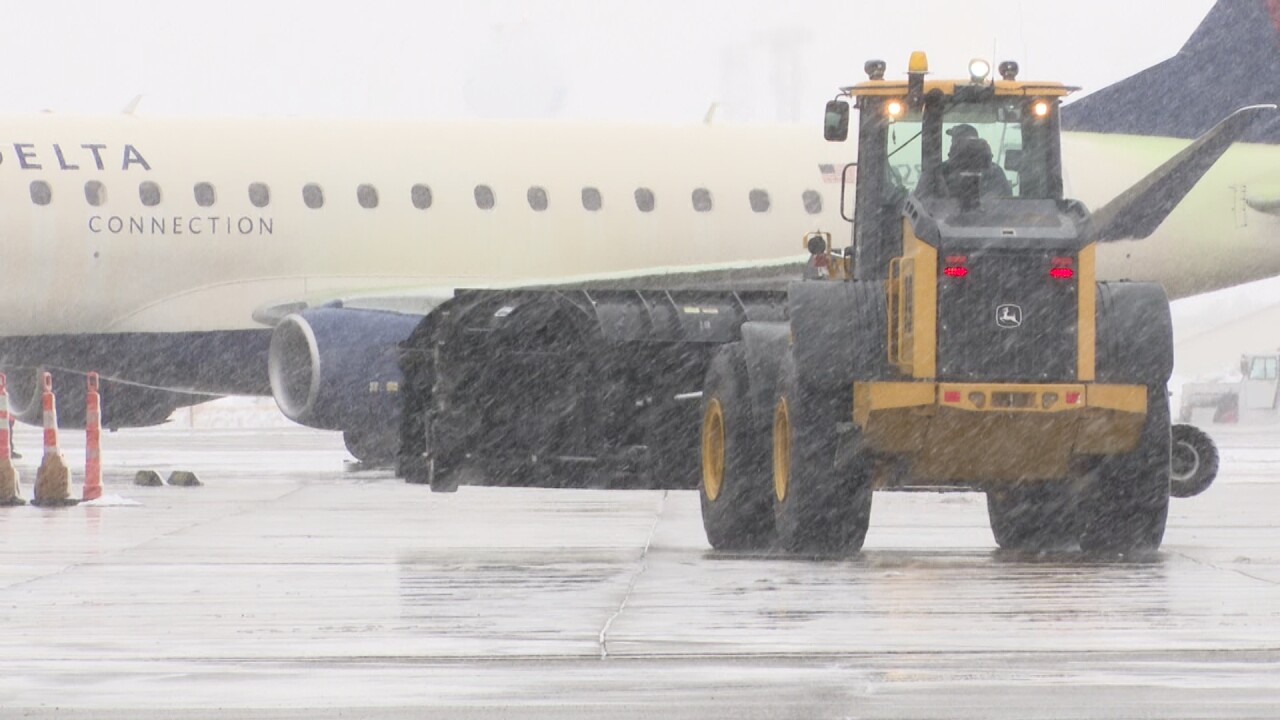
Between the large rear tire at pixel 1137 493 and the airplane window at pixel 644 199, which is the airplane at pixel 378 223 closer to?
the airplane window at pixel 644 199

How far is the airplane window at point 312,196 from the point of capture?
2320cm

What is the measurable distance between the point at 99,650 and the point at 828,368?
4797 millimetres

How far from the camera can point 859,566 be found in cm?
1203

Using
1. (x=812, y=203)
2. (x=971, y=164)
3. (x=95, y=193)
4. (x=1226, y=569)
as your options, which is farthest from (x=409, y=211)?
(x=1226, y=569)

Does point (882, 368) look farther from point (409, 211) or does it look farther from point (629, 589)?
point (409, 211)

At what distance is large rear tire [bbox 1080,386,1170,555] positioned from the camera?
12.4 m

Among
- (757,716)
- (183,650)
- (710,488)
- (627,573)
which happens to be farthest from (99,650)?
(710,488)

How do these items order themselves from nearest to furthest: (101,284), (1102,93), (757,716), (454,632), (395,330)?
(757,716) → (454,632) → (395,330) → (101,284) → (1102,93)

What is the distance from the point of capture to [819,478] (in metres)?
12.3

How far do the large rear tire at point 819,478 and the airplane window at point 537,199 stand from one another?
11.7 m

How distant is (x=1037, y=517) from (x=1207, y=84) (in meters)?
Answer: 13.9

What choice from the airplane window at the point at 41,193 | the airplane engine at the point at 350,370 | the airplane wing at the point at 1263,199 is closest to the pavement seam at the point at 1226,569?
the airplane engine at the point at 350,370

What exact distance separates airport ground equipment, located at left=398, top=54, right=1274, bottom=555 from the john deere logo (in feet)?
0.03

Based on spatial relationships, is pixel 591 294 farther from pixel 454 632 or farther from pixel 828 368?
pixel 454 632
